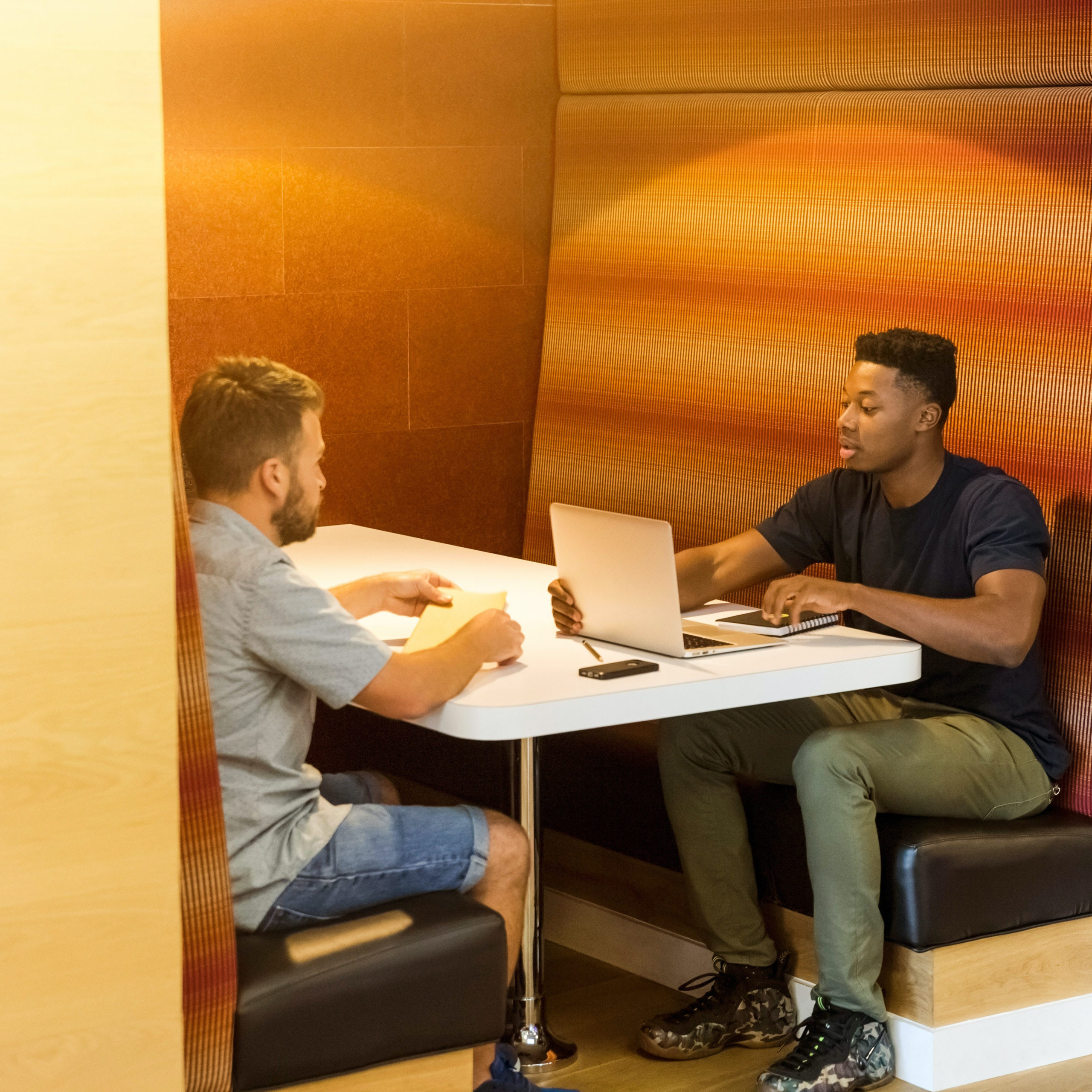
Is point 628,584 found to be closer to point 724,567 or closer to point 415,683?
point 415,683

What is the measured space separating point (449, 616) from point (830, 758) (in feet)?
2.21

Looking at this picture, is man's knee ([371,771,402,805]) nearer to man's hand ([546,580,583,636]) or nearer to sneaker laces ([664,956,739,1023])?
man's hand ([546,580,583,636])

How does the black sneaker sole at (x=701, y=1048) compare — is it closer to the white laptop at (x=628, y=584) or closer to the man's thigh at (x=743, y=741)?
the man's thigh at (x=743, y=741)

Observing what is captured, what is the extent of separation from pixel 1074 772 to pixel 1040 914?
0.94 feet

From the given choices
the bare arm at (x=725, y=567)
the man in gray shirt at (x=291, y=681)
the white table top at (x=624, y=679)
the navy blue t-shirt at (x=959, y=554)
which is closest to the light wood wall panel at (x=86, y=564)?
the man in gray shirt at (x=291, y=681)

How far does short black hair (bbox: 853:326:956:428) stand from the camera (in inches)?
119

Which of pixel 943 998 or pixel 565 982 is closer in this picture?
pixel 943 998

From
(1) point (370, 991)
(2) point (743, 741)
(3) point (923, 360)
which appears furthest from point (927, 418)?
(1) point (370, 991)

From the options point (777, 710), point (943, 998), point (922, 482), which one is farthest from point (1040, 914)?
point (922, 482)

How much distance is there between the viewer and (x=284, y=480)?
2.29 m

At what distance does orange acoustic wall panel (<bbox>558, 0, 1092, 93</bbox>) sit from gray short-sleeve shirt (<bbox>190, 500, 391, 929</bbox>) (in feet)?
6.04

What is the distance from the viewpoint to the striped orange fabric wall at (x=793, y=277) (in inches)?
122

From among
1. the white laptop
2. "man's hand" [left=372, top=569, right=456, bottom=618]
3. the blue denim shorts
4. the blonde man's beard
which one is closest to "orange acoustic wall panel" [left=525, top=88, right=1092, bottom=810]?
the white laptop

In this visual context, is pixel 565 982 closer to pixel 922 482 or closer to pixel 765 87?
pixel 922 482
